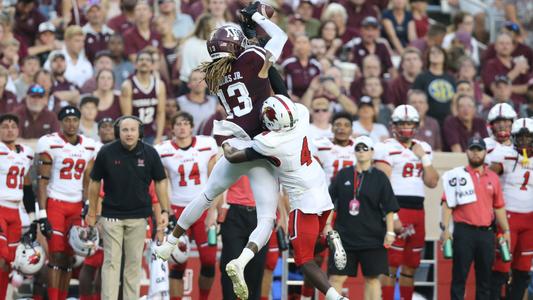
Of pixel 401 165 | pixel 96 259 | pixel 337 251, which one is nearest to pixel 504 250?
pixel 401 165

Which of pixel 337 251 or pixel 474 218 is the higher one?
pixel 474 218

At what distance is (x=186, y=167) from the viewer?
13055 millimetres

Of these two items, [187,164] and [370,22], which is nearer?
[187,164]

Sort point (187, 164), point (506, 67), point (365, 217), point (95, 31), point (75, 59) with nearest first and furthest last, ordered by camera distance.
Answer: point (365, 217) → point (187, 164) → point (75, 59) → point (95, 31) → point (506, 67)

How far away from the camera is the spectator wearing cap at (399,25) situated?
17875 millimetres

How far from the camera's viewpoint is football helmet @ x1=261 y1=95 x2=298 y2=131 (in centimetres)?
984

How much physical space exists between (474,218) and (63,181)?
169 inches

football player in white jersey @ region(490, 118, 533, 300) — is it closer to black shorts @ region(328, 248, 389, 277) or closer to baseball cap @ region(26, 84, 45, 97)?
black shorts @ region(328, 248, 389, 277)

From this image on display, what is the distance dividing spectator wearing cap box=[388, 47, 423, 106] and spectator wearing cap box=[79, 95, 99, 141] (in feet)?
13.0

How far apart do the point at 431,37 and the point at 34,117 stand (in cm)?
595

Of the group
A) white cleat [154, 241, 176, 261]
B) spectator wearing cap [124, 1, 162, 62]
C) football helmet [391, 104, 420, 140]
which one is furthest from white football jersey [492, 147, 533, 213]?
spectator wearing cap [124, 1, 162, 62]

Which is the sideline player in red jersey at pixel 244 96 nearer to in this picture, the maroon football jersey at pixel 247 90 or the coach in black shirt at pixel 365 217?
the maroon football jersey at pixel 247 90

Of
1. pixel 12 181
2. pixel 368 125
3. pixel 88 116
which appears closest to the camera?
pixel 12 181

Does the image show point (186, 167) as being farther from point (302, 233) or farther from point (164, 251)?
point (302, 233)
